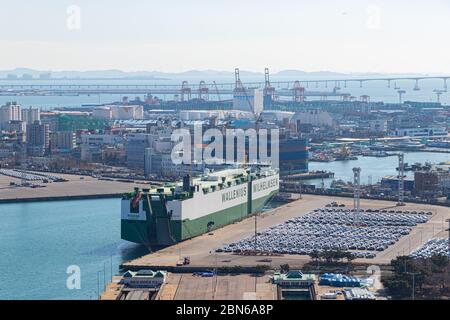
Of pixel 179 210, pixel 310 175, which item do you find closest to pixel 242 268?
pixel 179 210

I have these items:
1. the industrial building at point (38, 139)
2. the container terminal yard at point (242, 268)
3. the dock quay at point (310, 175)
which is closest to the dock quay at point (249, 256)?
the container terminal yard at point (242, 268)

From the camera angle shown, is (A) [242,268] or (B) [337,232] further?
(B) [337,232]

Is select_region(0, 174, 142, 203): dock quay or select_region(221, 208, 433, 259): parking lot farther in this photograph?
select_region(0, 174, 142, 203): dock quay

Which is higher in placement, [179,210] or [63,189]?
[179,210]

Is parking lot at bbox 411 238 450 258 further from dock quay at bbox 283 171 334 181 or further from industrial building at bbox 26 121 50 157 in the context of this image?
industrial building at bbox 26 121 50 157

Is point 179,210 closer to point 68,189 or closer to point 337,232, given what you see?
point 337,232

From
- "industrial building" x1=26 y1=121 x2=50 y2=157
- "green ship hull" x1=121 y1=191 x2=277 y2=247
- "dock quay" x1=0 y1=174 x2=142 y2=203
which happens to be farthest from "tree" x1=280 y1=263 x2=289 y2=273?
"industrial building" x1=26 y1=121 x2=50 y2=157

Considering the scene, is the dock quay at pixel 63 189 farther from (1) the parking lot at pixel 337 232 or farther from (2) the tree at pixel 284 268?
(2) the tree at pixel 284 268

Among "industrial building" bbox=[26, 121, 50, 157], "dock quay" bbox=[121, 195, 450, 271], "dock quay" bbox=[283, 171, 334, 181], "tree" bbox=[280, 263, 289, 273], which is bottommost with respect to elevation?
"dock quay" bbox=[121, 195, 450, 271]
